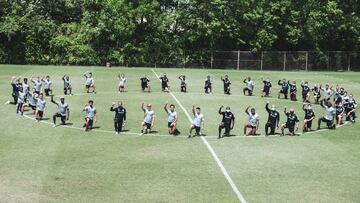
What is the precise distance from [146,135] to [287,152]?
25.5ft

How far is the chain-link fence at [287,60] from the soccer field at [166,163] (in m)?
41.5

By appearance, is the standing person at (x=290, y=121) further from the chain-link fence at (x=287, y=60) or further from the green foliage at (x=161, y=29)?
the chain-link fence at (x=287, y=60)

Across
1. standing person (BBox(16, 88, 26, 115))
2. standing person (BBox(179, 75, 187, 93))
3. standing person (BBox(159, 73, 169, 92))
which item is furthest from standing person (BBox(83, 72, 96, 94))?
standing person (BBox(16, 88, 26, 115))

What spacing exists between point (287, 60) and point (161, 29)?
18688 mm

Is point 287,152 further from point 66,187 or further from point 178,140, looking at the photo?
point 66,187

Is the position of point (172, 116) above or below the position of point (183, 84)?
below

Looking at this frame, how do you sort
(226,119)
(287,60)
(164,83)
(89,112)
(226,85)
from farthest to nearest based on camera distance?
(287,60) → (164,83) → (226,85) → (89,112) → (226,119)

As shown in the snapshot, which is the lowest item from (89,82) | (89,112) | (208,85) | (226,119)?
(226,119)

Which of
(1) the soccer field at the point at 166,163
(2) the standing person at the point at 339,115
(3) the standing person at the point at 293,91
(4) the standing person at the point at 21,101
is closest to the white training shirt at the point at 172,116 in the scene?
(1) the soccer field at the point at 166,163

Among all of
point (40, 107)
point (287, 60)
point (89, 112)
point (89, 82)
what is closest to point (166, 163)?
point (89, 112)

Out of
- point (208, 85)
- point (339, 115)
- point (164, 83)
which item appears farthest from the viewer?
point (164, 83)

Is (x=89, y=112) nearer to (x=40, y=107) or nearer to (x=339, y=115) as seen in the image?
(x=40, y=107)

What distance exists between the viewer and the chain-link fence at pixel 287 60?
262 ft

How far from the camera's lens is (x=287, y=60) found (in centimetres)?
8081
